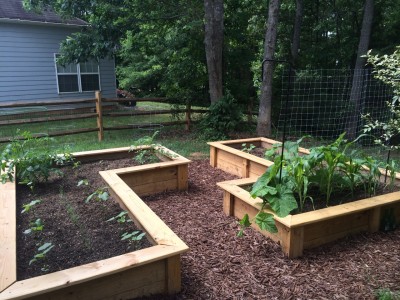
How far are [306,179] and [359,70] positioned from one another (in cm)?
612

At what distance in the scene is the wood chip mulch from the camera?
2.42 metres

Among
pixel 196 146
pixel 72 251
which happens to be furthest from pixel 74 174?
pixel 196 146

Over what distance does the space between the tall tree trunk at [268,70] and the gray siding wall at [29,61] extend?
275 inches

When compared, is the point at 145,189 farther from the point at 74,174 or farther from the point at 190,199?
the point at 74,174

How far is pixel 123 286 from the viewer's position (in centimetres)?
216

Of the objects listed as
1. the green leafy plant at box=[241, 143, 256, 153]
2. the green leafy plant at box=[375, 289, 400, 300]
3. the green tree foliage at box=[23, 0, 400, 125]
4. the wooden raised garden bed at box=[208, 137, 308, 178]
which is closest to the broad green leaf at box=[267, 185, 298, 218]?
the green leafy plant at box=[375, 289, 400, 300]

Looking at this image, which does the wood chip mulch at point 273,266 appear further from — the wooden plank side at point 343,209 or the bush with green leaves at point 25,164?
the bush with green leaves at point 25,164

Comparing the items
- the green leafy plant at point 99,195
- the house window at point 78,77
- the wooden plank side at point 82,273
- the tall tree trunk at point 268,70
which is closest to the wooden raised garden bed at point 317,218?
the wooden plank side at point 82,273

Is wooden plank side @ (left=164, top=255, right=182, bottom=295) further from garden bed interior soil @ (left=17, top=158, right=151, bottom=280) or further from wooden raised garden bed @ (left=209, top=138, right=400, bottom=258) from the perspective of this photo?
wooden raised garden bed @ (left=209, top=138, right=400, bottom=258)

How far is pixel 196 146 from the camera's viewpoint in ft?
24.2

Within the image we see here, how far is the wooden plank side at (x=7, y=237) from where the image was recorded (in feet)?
6.65

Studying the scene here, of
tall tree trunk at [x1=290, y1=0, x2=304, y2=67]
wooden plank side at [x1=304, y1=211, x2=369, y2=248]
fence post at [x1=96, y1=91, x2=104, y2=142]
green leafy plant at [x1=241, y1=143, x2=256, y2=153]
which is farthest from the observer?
tall tree trunk at [x1=290, y1=0, x2=304, y2=67]

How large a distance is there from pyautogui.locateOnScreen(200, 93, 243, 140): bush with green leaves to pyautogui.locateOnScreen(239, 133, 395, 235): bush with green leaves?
4489 millimetres

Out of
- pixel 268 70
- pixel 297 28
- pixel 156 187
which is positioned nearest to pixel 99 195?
pixel 156 187
